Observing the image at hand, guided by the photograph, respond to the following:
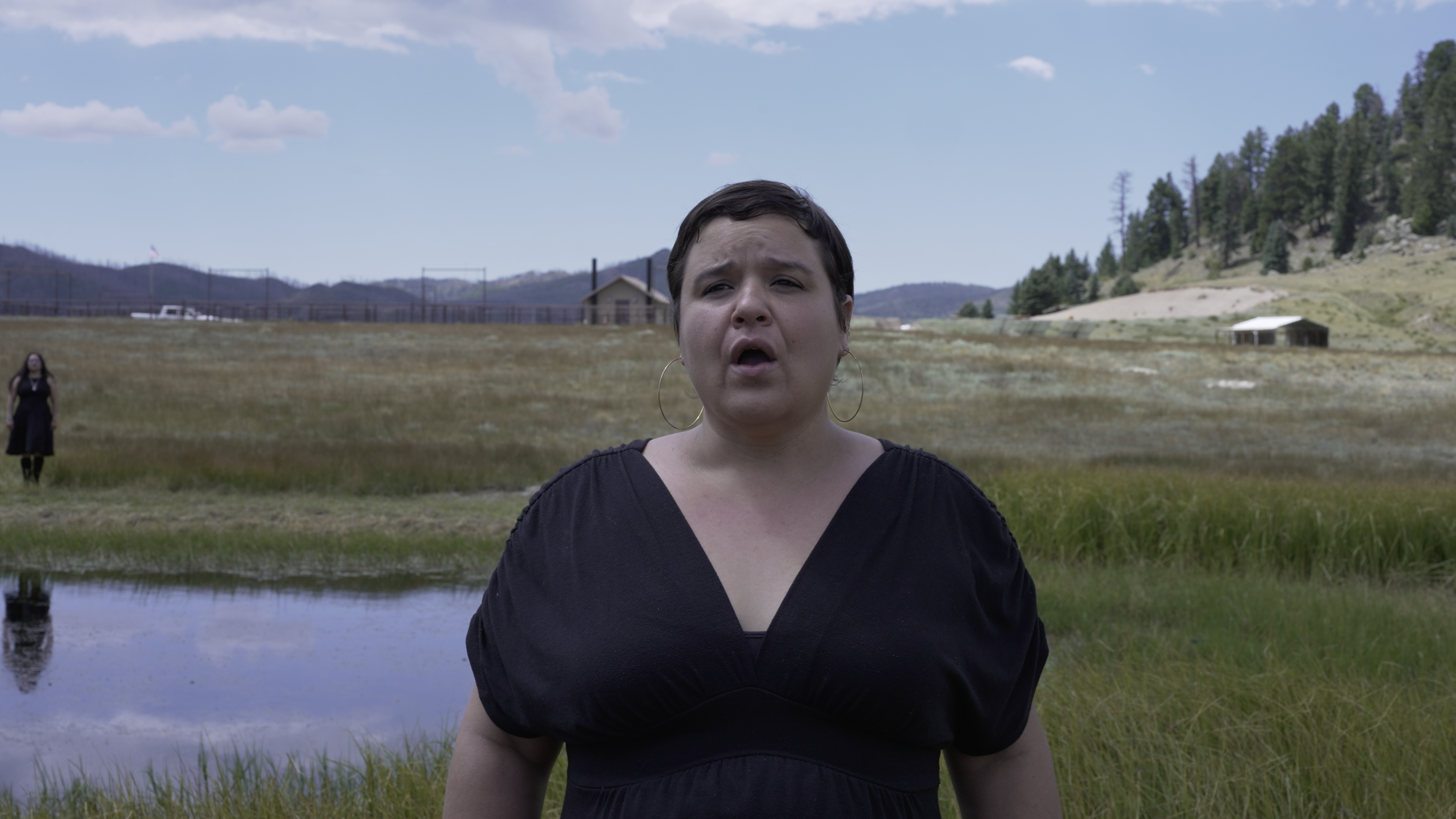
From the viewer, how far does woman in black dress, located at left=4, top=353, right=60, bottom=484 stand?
52.7 ft

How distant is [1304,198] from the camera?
440 feet

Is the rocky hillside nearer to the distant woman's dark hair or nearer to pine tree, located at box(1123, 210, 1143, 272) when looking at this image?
pine tree, located at box(1123, 210, 1143, 272)

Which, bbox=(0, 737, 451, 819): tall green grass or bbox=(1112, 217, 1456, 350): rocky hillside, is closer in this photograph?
bbox=(0, 737, 451, 819): tall green grass

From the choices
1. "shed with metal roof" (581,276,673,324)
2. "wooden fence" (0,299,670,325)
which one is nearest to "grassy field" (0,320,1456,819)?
"wooden fence" (0,299,670,325)

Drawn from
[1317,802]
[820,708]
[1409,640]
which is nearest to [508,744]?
[820,708]

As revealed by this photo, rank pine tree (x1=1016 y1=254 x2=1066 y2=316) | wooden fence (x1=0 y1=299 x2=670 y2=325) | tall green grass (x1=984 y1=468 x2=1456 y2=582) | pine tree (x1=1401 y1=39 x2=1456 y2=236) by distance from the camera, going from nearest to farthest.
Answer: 1. tall green grass (x1=984 y1=468 x2=1456 y2=582)
2. wooden fence (x1=0 y1=299 x2=670 y2=325)
3. pine tree (x1=1016 y1=254 x2=1066 y2=316)
4. pine tree (x1=1401 y1=39 x2=1456 y2=236)

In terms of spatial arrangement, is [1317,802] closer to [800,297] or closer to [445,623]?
[800,297]

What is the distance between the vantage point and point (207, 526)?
1349 cm

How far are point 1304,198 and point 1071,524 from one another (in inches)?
5504

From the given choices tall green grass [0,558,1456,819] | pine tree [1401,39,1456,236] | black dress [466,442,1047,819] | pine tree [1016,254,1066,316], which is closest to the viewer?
black dress [466,442,1047,819]

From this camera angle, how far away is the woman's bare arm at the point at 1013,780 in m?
2.15

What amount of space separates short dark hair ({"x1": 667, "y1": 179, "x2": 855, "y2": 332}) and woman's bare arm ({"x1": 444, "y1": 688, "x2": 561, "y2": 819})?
2.63 feet

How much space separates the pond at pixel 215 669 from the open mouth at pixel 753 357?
476cm

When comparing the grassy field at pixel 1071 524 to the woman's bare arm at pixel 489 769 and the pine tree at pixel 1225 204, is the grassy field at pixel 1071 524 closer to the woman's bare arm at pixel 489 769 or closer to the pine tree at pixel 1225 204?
the woman's bare arm at pixel 489 769
